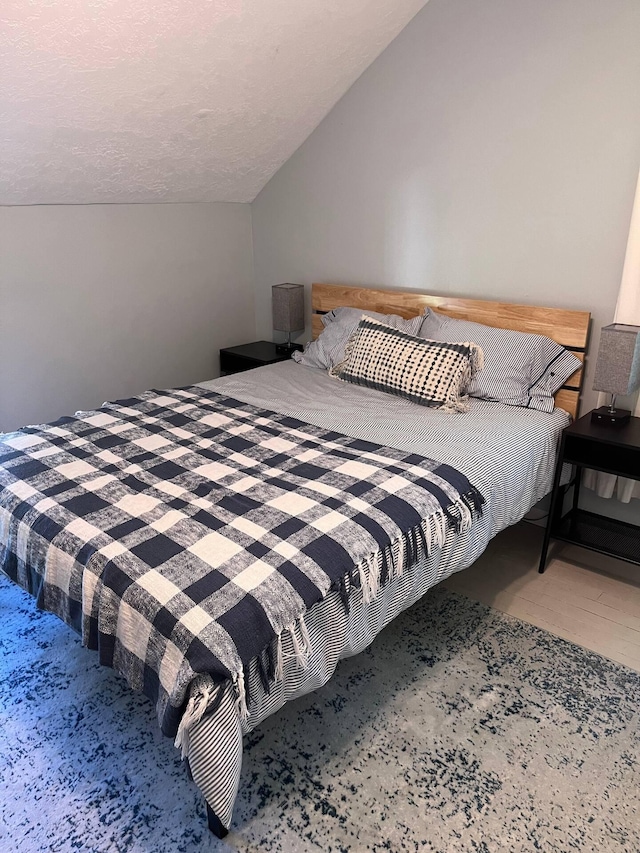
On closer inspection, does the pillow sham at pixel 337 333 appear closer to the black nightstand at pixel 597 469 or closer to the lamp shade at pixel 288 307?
the lamp shade at pixel 288 307

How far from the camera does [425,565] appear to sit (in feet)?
6.19

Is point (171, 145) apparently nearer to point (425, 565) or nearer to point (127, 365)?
point (127, 365)

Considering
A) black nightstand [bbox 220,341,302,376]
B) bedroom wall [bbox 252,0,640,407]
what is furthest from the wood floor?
black nightstand [bbox 220,341,302,376]

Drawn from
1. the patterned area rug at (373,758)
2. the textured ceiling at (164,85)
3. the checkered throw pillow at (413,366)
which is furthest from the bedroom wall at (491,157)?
the patterned area rug at (373,758)

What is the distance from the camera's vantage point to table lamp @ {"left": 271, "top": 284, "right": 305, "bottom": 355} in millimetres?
3582

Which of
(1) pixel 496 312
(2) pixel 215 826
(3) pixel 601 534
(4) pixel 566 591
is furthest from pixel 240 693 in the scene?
(1) pixel 496 312

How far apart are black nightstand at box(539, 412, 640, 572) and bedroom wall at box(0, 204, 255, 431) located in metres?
2.27

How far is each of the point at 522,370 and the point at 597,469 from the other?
0.52 metres

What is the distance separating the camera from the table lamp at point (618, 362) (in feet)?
7.52

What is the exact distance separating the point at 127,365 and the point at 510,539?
2206 millimetres

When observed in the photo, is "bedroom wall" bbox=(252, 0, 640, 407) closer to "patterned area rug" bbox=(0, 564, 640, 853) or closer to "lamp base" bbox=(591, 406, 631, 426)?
"lamp base" bbox=(591, 406, 631, 426)

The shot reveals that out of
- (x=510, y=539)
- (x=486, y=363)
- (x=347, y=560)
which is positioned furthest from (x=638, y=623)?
(x=347, y=560)

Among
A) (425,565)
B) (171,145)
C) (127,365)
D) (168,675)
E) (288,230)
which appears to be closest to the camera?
(168,675)

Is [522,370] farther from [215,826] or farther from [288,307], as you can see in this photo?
[215,826]
